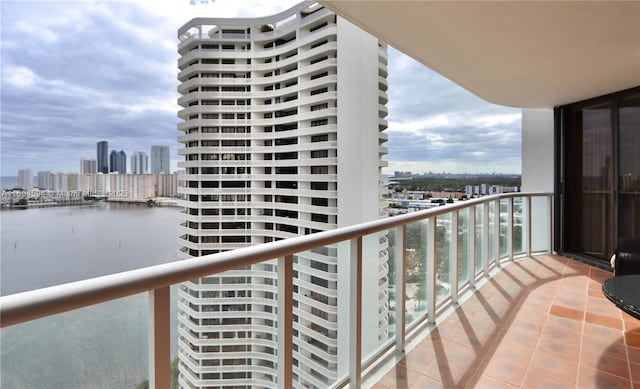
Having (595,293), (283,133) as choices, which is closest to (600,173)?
(595,293)

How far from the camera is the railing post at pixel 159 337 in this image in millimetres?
1008

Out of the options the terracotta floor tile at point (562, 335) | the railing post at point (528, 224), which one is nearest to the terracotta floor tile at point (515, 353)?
the terracotta floor tile at point (562, 335)

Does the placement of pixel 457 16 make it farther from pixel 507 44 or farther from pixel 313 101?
pixel 313 101

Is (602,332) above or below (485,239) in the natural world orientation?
below

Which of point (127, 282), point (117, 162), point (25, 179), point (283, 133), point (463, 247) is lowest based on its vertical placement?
point (463, 247)

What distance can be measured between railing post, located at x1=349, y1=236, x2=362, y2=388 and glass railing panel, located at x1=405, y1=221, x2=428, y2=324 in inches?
27.2

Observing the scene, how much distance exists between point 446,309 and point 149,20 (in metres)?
16.0

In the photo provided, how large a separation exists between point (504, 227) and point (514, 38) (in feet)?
9.62

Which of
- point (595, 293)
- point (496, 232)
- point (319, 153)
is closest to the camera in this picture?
point (595, 293)

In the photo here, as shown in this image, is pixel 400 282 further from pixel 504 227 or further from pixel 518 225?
pixel 518 225

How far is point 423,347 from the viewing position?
8.19 feet

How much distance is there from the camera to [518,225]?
17.0ft

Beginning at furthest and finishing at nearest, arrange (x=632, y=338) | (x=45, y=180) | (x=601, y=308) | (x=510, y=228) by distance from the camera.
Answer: (x=45, y=180)
(x=510, y=228)
(x=601, y=308)
(x=632, y=338)

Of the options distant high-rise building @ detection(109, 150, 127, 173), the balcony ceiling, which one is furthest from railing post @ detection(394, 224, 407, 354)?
distant high-rise building @ detection(109, 150, 127, 173)
